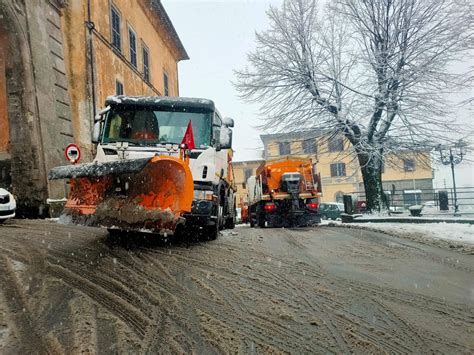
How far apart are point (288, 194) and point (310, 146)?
4.16 m

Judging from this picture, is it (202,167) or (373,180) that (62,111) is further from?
(373,180)

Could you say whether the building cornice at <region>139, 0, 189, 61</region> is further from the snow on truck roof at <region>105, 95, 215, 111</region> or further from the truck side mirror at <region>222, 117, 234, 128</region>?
the truck side mirror at <region>222, 117, 234, 128</region>

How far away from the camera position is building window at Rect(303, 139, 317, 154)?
664 inches

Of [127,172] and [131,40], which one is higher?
[131,40]

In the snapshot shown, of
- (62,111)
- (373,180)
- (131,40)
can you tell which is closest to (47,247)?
(62,111)

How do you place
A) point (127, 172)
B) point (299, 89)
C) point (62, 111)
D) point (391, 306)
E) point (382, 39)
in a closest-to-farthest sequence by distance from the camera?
point (391, 306) → point (127, 172) → point (62, 111) → point (382, 39) → point (299, 89)

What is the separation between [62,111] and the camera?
1366cm

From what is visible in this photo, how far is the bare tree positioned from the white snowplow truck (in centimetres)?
972

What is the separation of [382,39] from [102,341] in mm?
15852

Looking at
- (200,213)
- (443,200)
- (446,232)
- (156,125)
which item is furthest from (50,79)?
(443,200)

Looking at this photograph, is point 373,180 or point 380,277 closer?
point 380,277

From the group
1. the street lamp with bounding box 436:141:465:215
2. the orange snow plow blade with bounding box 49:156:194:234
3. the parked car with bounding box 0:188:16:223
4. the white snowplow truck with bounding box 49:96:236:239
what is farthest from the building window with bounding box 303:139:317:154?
the orange snow plow blade with bounding box 49:156:194:234

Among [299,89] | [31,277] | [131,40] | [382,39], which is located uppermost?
[131,40]

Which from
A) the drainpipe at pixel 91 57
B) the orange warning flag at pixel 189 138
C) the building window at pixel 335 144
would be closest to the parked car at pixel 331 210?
the building window at pixel 335 144
